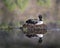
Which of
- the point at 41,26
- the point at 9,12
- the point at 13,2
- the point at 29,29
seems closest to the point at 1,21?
the point at 9,12

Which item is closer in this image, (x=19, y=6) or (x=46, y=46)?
(x=46, y=46)

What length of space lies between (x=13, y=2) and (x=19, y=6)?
0.09 metres

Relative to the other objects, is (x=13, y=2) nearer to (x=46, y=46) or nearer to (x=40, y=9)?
(x=40, y=9)

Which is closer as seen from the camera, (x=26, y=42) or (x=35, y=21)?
(x=26, y=42)

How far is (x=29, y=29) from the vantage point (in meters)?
1.78

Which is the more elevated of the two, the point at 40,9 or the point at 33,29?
the point at 40,9

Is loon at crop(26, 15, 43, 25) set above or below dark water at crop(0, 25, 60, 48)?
above

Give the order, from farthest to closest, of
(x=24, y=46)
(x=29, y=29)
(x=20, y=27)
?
(x=20, y=27) < (x=29, y=29) < (x=24, y=46)

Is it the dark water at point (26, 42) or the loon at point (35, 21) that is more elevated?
the loon at point (35, 21)

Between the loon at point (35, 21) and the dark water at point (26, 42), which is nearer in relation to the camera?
the dark water at point (26, 42)

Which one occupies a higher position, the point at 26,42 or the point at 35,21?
the point at 35,21

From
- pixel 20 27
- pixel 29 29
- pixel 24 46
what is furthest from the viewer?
pixel 20 27

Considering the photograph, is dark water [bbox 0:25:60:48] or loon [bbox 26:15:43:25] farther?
loon [bbox 26:15:43:25]

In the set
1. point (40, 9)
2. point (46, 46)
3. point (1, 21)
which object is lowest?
point (46, 46)
